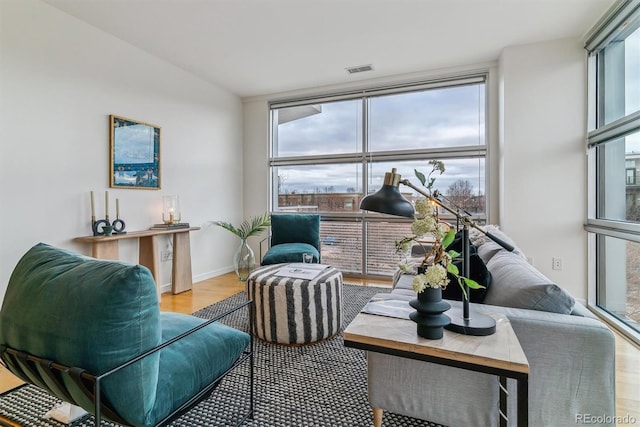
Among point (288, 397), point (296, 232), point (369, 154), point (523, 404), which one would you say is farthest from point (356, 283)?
point (523, 404)

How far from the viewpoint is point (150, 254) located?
11.3 feet

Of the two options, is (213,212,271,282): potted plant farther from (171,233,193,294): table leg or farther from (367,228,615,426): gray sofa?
(367,228,615,426): gray sofa

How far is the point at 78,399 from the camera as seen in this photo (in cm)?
104

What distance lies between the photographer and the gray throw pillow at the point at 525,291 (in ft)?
4.34

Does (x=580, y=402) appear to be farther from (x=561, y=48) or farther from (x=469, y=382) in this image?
(x=561, y=48)

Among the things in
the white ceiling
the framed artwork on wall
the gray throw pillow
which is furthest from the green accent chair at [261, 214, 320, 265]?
the gray throw pillow

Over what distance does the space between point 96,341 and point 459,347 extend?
44.7 inches

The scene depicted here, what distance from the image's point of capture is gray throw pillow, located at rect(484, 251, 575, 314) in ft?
4.34

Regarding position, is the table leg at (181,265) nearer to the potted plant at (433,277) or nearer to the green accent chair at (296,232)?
the green accent chair at (296,232)

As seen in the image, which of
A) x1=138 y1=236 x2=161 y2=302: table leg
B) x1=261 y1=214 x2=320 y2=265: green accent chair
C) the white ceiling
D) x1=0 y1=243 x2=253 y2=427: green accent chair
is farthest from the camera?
x1=261 y1=214 x2=320 y2=265: green accent chair

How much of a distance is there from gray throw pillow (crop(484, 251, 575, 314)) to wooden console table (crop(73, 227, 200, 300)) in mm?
3101

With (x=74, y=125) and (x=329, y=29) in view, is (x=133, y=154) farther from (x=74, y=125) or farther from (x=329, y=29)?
(x=329, y=29)

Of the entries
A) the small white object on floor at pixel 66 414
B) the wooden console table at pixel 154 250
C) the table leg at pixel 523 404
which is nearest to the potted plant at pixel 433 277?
the table leg at pixel 523 404

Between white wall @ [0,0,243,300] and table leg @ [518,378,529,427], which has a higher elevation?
white wall @ [0,0,243,300]
